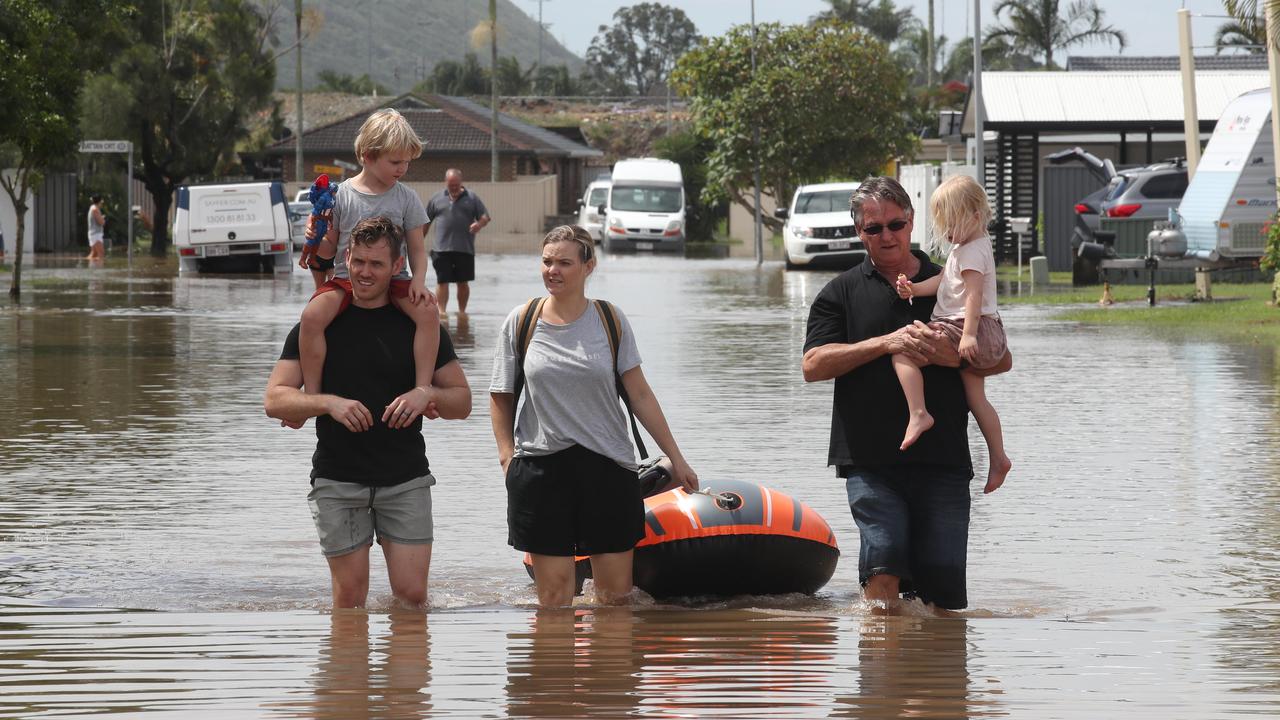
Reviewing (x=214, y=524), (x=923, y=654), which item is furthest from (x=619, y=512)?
(x=214, y=524)

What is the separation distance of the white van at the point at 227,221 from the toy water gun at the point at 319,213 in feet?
101

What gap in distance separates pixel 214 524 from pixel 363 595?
264cm

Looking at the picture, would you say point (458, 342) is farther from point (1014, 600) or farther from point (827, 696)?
point (827, 696)

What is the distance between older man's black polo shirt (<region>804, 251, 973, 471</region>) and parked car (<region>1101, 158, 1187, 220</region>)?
26.5 m

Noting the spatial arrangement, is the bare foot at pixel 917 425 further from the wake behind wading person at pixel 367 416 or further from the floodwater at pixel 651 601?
the wake behind wading person at pixel 367 416

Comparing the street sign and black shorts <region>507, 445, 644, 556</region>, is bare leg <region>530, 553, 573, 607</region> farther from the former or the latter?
the street sign

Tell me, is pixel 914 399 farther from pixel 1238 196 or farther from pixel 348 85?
pixel 348 85

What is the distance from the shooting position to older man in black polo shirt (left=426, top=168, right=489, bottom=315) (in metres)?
21.9

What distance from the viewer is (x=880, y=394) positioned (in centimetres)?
659

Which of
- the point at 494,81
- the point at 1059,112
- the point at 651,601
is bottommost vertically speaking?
the point at 651,601

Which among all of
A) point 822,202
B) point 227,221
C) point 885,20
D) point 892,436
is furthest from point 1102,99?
point 885,20

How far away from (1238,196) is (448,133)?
5946 cm

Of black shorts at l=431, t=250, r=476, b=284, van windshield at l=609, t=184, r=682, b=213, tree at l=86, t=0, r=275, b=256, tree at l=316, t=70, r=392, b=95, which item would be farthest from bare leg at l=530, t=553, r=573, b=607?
tree at l=316, t=70, r=392, b=95

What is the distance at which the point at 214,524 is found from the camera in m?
9.29
